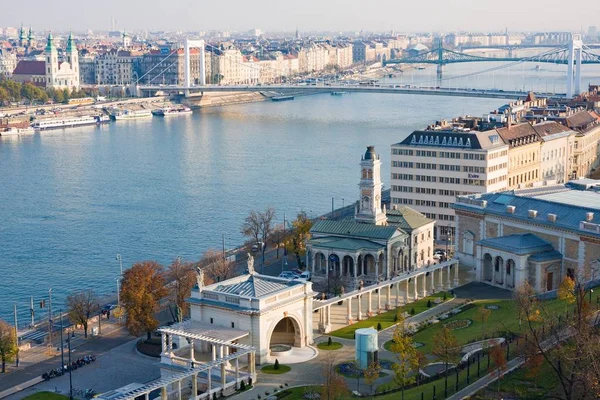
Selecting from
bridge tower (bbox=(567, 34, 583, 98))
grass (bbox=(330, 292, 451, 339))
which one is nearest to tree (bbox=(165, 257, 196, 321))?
grass (bbox=(330, 292, 451, 339))

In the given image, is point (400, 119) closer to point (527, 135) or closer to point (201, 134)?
point (201, 134)

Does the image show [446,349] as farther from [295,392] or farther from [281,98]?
[281,98]

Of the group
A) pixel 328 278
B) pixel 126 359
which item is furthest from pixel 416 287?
pixel 126 359

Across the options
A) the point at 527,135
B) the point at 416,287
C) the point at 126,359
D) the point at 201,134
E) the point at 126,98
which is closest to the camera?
the point at 126,359

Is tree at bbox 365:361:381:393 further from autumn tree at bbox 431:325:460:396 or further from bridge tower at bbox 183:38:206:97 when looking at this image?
bridge tower at bbox 183:38:206:97

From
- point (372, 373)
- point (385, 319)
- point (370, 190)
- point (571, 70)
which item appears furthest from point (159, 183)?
point (571, 70)
